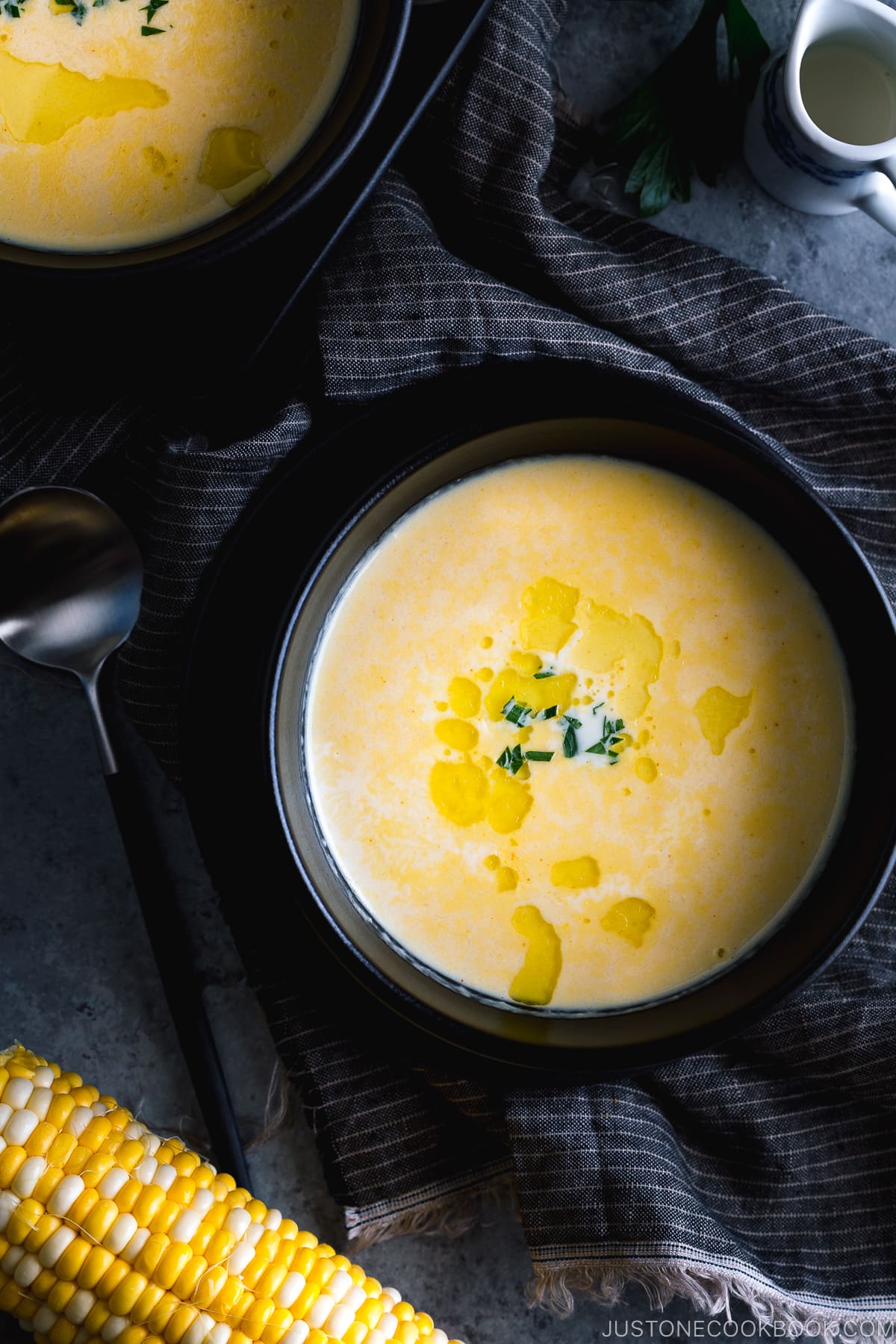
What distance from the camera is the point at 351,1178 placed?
1.91 meters

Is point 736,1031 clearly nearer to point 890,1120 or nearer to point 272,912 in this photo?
point 890,1120

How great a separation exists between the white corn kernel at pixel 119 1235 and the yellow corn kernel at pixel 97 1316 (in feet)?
0.29

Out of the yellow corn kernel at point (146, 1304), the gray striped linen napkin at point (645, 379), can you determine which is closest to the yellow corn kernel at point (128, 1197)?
the yellow corn kernel at point (146, 1304)

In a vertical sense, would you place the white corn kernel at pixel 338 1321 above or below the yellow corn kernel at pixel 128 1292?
below

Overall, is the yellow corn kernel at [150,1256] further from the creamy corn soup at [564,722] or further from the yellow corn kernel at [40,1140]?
the creamy corn soup at [564,722]

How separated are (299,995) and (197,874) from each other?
30 cm

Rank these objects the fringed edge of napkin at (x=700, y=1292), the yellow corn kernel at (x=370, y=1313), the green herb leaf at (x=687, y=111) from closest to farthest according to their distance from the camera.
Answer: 1. the yellow corn kernel at (x=370, y=1313)
2. the fringed edge of napkin at (x=700, y=1292)
3. the green herb leaf at (x=687, y=111)

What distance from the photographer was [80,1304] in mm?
1652

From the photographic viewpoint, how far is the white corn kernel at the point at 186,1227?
5.43 ft

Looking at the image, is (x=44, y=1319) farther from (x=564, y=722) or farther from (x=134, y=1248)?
(x=564, y=722)

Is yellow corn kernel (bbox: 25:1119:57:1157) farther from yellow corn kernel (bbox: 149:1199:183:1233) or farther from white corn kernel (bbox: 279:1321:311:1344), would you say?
white corn kernel (bbox: 279:1321:311:1344)

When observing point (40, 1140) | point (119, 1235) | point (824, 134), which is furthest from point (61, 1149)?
point (824, 134)

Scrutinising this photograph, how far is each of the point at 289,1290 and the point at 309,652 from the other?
3.04 ft

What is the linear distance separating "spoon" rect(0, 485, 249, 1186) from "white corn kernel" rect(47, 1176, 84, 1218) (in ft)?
1.11
